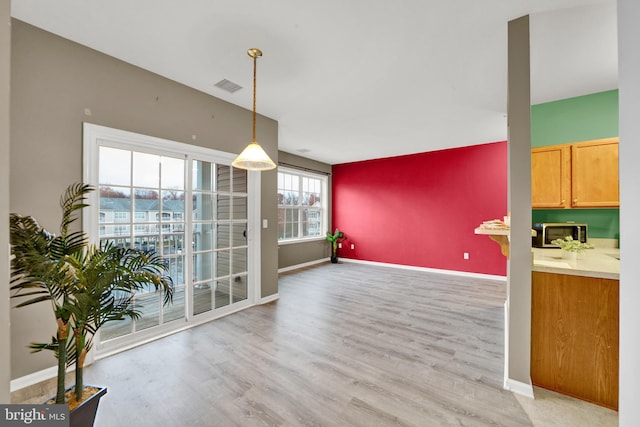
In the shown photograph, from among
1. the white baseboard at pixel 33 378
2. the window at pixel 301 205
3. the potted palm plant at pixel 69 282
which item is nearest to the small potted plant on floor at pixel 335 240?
the window at pixel 301 205

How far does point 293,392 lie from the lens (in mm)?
1959

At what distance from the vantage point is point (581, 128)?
3027mm

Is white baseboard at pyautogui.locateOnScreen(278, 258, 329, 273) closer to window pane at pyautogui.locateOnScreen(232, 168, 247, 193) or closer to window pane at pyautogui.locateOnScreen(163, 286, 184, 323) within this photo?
window pane at pyautogui.locateOnScreen(232, 168, 247, 193)

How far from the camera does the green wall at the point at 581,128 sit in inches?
114

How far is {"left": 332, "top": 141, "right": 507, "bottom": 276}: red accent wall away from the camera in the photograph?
525cm

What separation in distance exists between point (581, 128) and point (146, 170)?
15.9 ft

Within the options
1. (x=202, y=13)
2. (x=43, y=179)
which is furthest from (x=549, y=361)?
(x=43, y=179)

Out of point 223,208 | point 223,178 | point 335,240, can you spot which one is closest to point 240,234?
point 223,208

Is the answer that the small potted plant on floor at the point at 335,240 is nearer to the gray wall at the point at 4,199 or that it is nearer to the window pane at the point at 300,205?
the window pane at the point at 300,205

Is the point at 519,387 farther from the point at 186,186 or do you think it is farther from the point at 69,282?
the point at 186,186

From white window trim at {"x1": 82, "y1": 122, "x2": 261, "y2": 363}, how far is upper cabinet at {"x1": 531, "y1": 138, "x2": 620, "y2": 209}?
3.50 metres

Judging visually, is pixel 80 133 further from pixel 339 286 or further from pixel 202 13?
pixel 339 286

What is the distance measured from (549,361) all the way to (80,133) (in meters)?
4.21

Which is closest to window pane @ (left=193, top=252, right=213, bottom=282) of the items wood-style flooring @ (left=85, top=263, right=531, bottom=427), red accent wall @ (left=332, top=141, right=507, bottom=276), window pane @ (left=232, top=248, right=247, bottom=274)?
window pane @ (left=232, top=248, right=247, bottom=274)
